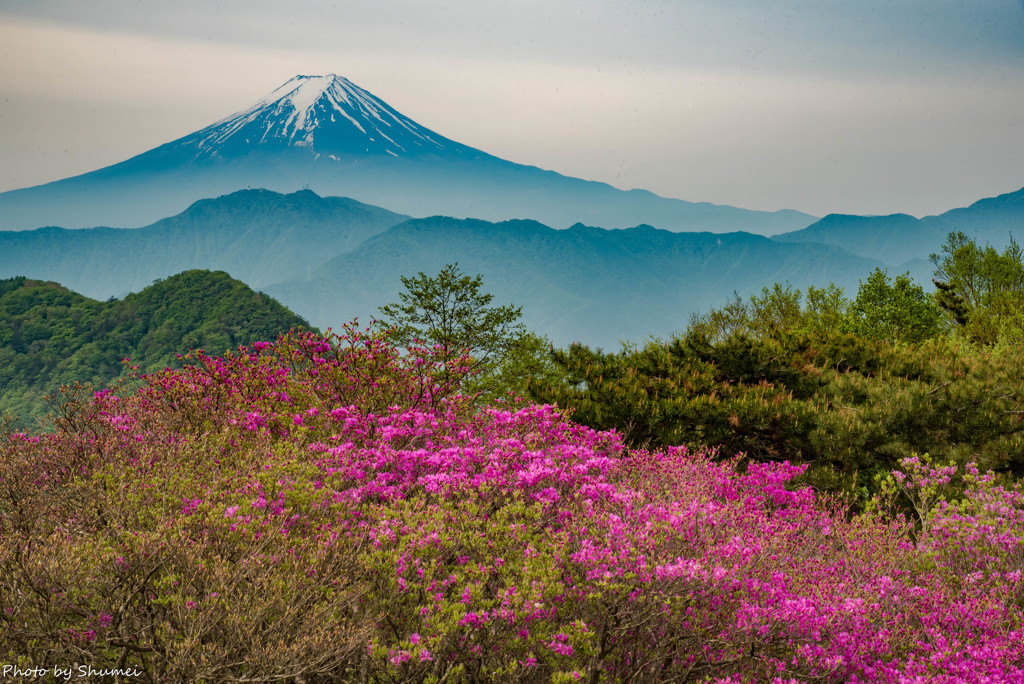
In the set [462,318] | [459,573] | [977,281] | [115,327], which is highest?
[977,281]

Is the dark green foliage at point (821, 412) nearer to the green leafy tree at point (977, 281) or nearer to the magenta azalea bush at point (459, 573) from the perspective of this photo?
the magenta azalea bush at point (459, 573)

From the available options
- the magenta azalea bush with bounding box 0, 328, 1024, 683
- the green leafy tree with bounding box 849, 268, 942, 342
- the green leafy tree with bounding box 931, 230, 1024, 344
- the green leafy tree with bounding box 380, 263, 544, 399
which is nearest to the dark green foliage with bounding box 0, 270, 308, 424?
the green leafy tree with bounding box 380, 263, 544, 399

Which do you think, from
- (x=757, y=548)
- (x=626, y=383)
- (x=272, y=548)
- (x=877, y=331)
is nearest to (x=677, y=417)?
(x=626, y=383)

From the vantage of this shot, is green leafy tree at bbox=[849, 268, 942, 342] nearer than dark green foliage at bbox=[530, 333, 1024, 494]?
No

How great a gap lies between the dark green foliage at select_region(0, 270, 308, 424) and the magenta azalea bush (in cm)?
9493

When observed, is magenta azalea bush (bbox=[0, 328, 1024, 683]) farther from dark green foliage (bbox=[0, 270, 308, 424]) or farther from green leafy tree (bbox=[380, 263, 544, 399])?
dark green foliage (bbox=[0, 270, 308, 424])

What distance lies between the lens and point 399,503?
6.15m

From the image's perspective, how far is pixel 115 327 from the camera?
11019 centimetres

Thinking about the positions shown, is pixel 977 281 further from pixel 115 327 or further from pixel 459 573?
pixel 115 327

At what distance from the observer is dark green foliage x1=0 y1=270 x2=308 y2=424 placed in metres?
101

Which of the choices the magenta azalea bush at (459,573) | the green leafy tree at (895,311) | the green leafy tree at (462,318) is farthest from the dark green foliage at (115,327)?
the magenta azalea bush at (459,573)

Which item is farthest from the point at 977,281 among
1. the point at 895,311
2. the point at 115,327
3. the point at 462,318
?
the point at 115,327

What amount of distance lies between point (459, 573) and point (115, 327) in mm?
121585

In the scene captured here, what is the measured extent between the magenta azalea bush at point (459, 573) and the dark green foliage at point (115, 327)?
94928mm
